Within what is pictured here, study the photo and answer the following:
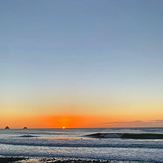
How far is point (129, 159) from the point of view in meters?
29.1

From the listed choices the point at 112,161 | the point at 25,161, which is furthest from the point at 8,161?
the point at 112,161

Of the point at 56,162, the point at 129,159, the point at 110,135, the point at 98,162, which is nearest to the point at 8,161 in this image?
the point at 56,162

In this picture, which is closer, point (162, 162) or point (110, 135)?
point (162, 162)

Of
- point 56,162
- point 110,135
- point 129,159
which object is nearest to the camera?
point 56,162

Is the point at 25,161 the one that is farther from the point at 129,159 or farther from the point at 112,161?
the point at 129,159

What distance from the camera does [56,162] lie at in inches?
1045

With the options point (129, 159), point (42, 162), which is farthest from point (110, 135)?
point (42, 162)

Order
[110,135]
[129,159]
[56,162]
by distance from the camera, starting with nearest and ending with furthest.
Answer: [56,162]
[129,159]
[110,135]

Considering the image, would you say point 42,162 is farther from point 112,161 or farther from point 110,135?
point 110,135

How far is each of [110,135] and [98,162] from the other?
48453 mm

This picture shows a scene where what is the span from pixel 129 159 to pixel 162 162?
4.15m

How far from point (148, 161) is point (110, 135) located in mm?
46352

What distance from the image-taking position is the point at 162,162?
26.9 meters

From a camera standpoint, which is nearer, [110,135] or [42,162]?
[42,162]
